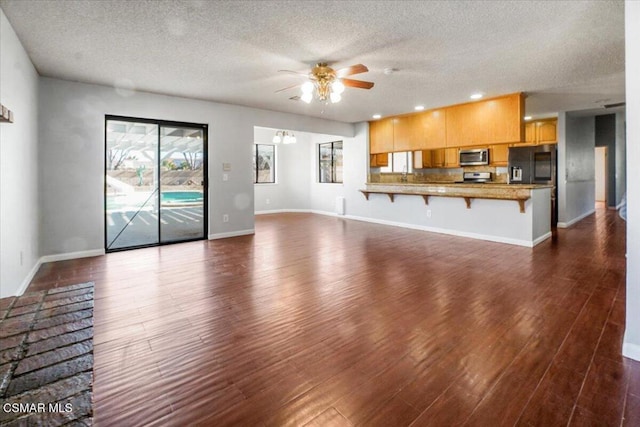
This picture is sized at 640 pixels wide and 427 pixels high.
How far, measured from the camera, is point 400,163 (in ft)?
28.1

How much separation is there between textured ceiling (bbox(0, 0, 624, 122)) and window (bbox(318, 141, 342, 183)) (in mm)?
4332

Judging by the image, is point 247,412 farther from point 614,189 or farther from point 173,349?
point 614,189

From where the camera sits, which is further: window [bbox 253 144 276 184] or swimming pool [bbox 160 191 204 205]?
window [bbox 253 144 276 184]

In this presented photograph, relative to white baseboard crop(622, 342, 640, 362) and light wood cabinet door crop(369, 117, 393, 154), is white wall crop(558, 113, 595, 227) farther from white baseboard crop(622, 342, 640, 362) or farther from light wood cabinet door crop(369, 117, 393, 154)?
white baseboard crop(622, 342, 640, 362)

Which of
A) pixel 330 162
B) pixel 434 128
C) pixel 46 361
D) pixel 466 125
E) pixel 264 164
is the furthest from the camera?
pixel 264 164

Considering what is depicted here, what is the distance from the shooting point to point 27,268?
3594mm

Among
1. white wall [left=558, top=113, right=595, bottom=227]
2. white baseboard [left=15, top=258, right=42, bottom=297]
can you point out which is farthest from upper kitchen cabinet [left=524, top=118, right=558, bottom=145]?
white baseboard [left=15, top=258, right=42, bottom=297]

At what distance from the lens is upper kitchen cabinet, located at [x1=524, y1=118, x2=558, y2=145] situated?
766 centimetres

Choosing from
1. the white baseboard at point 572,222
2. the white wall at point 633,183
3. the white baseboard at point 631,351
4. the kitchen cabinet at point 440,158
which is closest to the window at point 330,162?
the kitchen cabinet at point 440,158

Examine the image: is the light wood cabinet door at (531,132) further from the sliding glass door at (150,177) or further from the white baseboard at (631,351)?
the sliding glass door at (150,177)

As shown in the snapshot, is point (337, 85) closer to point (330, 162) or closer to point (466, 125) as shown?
point (466, 125)

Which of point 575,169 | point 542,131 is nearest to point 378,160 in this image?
point 542,131

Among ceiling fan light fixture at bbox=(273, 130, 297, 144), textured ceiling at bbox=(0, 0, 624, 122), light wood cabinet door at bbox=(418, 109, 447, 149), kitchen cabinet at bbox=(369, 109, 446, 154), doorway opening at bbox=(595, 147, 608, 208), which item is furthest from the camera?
doorway opening at bbox=(595, 147, 608, 208)

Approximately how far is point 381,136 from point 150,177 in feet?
16.7
